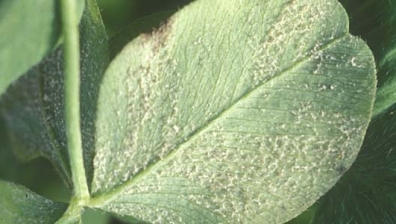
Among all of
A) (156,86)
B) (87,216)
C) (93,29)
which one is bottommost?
(87,216)

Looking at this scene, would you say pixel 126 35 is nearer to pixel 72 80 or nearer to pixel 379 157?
pixel 72 80

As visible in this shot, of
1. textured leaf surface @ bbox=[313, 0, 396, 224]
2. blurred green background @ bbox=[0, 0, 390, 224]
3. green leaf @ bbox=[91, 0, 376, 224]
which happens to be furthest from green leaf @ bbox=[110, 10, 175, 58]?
textured leaf surface @ bbox=[313, 0, 396, 224]

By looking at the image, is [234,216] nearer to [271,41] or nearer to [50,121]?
[271,41]

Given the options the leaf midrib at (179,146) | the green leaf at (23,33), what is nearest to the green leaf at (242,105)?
the leaf midrib at (179,146)

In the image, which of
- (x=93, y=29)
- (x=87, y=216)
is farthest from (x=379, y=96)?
(x=87, y=216)

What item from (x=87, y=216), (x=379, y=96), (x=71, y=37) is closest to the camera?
(x=71, y=37)
